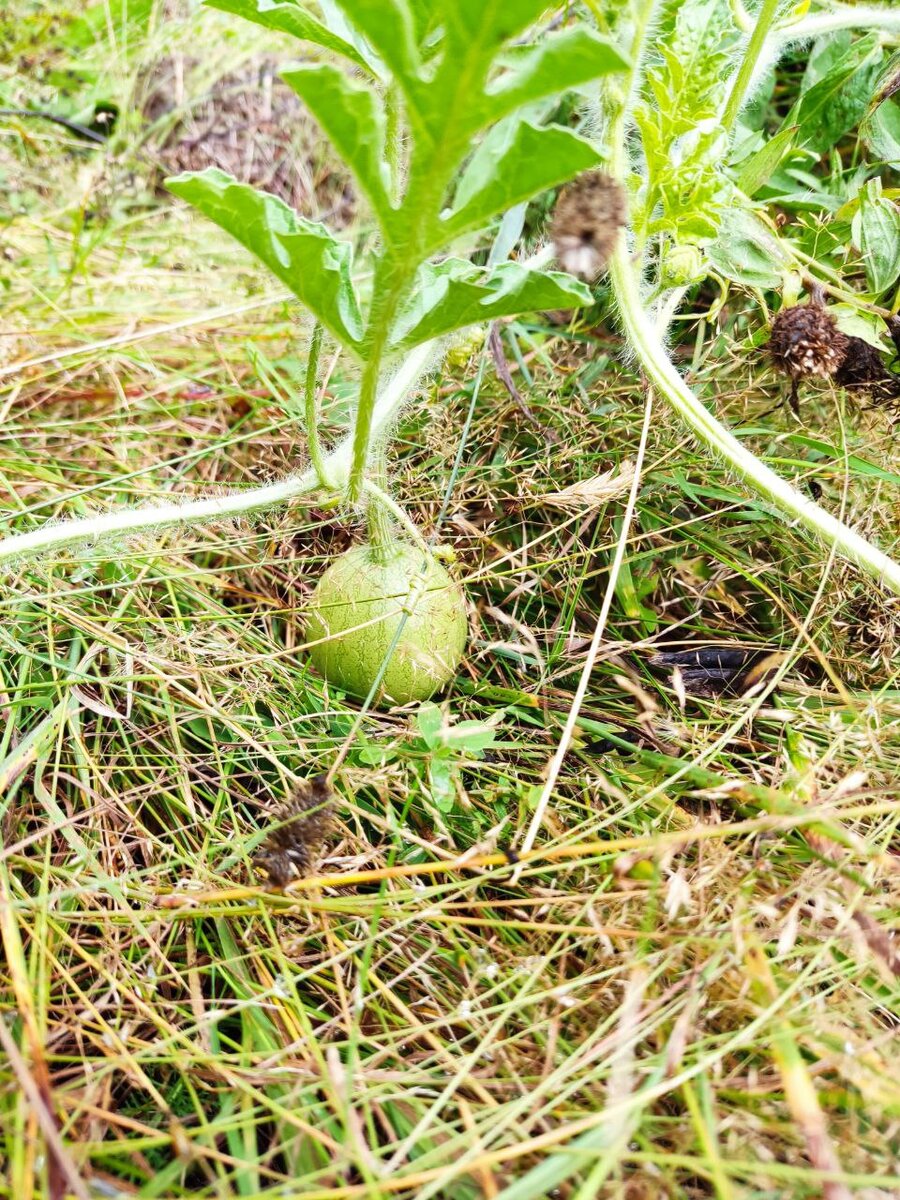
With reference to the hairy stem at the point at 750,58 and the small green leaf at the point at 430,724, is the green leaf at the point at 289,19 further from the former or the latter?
the small green leaf at the point at 430,724

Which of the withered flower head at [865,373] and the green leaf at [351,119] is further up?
the green leaf at [351,119]

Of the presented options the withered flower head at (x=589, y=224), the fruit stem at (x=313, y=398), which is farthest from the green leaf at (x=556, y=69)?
the fruit stem at (x=313, y=398)

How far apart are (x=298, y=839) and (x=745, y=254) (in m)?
1.09

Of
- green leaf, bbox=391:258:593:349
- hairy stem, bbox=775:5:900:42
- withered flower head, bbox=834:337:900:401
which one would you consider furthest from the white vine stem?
hairy stem, bbox=775:5:900:42

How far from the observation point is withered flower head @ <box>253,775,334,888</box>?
104 cm

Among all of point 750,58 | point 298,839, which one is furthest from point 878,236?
point 298,839

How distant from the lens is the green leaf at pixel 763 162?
1.43 metres

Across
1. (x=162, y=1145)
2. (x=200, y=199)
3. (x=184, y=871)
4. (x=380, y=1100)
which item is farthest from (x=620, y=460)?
(x=162, y=1145)

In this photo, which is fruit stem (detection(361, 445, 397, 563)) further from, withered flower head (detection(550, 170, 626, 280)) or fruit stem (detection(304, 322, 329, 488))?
withered flower head (detection(550, 170, 626, 280))

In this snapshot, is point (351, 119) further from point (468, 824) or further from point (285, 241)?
point (468, 824)

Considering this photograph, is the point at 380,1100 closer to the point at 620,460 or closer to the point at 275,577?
the point at 275,577

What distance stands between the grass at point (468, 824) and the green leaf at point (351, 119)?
21.0 inches

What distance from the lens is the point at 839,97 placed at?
1646 millimetres

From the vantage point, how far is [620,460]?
5.30ft
